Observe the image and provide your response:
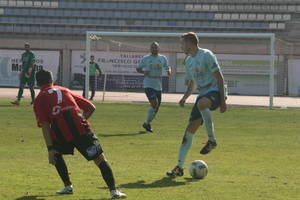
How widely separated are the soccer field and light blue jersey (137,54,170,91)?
108 cm

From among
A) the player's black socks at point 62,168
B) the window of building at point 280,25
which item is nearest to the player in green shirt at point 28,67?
the player's black socks at point 62,168

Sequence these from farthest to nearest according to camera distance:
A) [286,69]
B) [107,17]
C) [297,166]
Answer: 1. [107,17]
2. [286,69]
3. [297,166]

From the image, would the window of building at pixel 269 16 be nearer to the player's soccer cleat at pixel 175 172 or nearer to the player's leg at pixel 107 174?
the player's soccer cleat at pixel 175 172

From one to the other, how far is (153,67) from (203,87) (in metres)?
6.80

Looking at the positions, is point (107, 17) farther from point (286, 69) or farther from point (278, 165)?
point (278, 165)

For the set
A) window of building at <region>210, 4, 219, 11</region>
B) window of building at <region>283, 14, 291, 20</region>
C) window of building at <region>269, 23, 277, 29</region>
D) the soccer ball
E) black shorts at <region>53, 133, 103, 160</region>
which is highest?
window of building at <region>210, 4, 219, 11</region>

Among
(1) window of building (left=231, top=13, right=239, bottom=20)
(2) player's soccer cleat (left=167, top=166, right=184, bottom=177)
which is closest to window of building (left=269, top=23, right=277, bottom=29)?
(1) window of building (left=231, top=13, right=239, bottom=20)

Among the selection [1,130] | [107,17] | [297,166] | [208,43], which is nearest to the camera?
[297,166]

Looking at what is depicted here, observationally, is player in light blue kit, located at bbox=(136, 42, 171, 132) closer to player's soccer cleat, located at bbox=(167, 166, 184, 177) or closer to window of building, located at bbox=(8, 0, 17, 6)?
player's soccer cleat, located at bbox=(167, 166, 184, 177)

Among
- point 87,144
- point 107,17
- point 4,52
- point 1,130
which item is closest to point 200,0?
point 107,17

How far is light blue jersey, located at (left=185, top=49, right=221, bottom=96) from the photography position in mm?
8737

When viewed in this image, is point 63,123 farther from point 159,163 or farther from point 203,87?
point 159,163

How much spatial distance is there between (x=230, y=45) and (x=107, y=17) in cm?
1021

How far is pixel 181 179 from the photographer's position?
860cm
